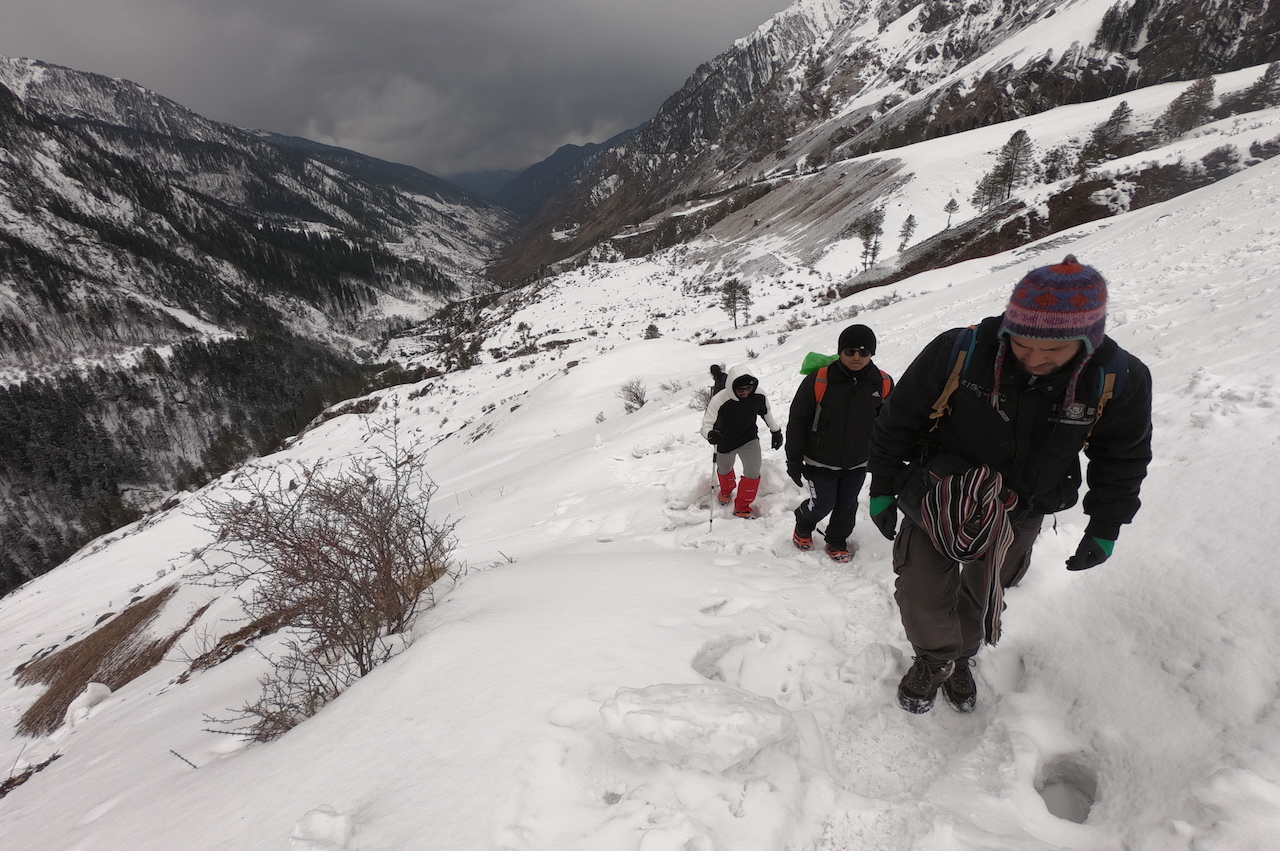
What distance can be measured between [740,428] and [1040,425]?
287cm

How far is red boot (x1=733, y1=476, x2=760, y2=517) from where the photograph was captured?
4898 mm

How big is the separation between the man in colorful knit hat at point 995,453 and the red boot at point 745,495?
2452 mm

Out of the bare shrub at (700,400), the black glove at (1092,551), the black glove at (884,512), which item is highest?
the black glove at (884,512)

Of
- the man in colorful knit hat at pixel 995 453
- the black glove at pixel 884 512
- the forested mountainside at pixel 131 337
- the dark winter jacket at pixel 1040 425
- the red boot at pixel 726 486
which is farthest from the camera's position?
the forested mountainside at pixel 131 337

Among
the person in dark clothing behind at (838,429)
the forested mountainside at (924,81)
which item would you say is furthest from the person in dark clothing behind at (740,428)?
the forested mountainside at (924,81)

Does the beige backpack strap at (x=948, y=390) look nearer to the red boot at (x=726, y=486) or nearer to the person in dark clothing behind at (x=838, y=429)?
the person in dark clothing behind at (x=838, y=429)

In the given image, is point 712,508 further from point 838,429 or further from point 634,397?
point 634,397

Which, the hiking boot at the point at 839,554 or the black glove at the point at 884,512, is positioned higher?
the black glove at the point at 884,512

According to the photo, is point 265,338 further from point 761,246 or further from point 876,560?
point 876,560

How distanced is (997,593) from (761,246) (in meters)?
48.1

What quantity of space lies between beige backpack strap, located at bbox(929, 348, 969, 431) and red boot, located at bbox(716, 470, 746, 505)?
3.06 metres

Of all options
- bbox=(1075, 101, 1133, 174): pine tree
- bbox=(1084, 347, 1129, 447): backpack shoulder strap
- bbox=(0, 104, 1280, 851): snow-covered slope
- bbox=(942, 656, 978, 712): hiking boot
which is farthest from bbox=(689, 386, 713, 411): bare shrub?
bbox=(1075, 101, 1133, 174): pine tree

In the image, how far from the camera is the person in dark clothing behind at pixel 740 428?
450 cm

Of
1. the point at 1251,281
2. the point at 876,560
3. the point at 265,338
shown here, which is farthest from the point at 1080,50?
the point at 265,338
